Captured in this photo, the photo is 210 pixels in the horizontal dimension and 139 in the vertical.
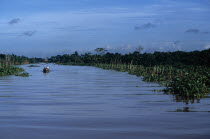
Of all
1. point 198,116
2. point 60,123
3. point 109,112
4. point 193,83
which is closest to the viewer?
point 60,123

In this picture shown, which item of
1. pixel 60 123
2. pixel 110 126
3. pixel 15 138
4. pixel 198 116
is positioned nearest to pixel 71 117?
pixel 60 123

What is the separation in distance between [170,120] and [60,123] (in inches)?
150

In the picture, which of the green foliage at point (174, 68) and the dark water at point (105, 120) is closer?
the dark water at point (105, 120)

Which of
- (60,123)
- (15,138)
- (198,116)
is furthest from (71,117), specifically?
(198,116)

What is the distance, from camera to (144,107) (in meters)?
15.1

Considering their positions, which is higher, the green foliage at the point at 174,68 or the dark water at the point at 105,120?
the green foliage at the point at 174,68

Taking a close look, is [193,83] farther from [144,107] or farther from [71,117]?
[71,117]

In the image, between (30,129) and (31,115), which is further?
(31,115)

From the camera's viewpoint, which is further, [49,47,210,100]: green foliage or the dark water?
[49,47,210,100]: green foliage

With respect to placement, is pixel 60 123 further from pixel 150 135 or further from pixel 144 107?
pixel 144 107

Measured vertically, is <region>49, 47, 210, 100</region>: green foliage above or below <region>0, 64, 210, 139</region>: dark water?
above

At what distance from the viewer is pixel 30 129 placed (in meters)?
10.2

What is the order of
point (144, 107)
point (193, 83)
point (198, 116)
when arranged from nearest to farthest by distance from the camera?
point (198, 116)
point (144, 107)
point (193, 83)

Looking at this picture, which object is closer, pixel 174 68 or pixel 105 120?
pixel 105 120
